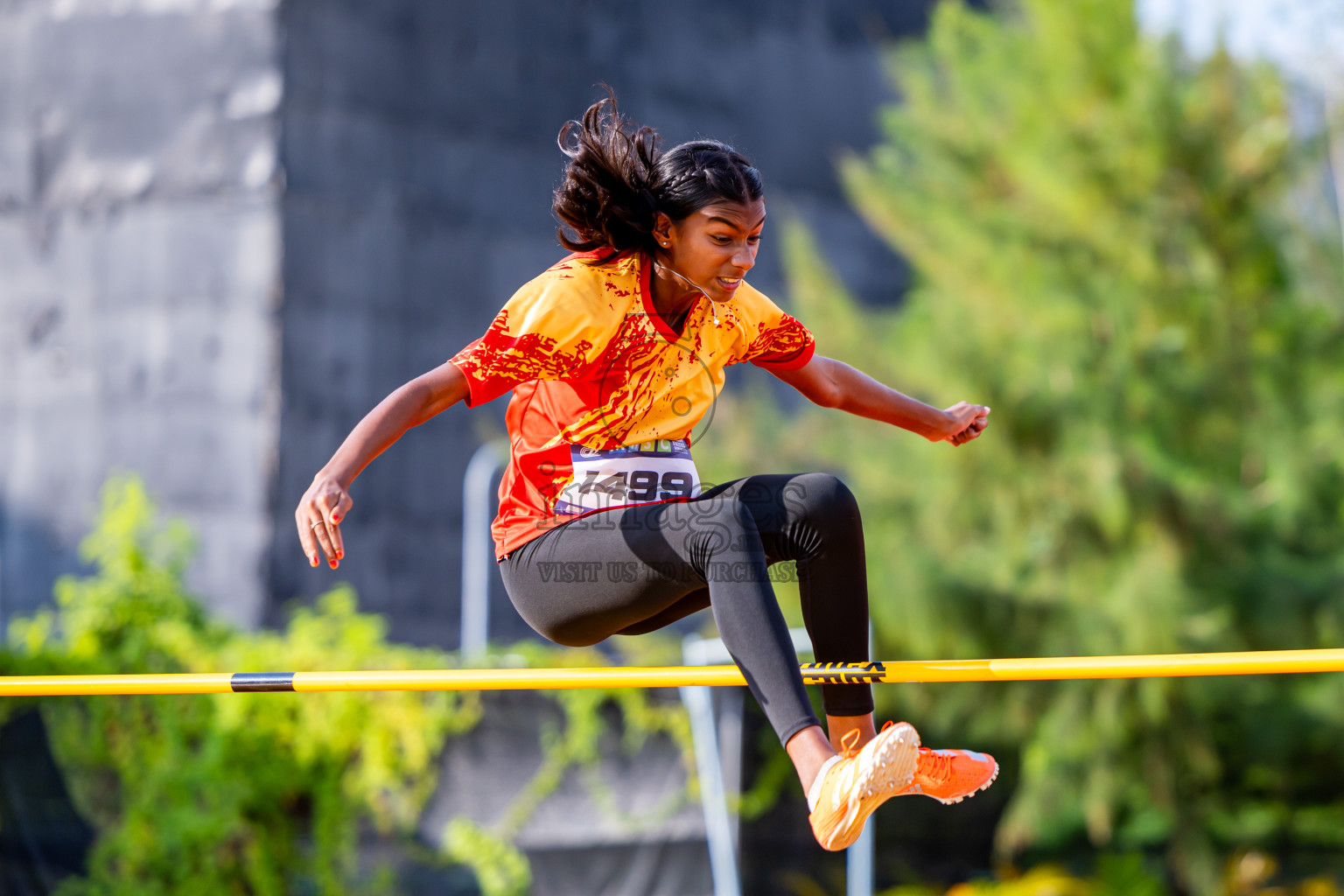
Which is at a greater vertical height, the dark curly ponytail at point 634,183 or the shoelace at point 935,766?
the dark curly ponytail at point 634,183

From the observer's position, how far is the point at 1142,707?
30.4 feet

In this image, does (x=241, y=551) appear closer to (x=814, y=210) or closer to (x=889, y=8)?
(x=814, y=210)

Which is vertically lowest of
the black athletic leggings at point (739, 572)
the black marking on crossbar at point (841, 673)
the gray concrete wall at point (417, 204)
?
the black marking on crossbar at point (841, 673)

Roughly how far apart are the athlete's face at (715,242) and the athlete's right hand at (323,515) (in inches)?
36.8

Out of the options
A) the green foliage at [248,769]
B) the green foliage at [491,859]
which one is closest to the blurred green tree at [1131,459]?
the green foliage at [491,859]

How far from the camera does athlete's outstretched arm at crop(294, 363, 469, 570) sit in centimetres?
276

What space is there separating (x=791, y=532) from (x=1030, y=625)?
7036mm

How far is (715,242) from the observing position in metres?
3.03

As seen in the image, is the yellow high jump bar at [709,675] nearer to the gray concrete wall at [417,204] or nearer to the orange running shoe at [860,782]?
the orange running shoe at [860,782]

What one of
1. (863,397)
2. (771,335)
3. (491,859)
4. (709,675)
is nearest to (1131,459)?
(491,859)

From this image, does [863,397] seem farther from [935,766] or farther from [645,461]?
[935,766]

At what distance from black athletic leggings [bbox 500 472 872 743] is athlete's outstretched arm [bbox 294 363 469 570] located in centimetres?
41

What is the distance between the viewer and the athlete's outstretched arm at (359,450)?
9.05 feet

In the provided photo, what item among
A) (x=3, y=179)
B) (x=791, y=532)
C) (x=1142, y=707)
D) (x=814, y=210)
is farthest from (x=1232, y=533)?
(x=3, y=179)
